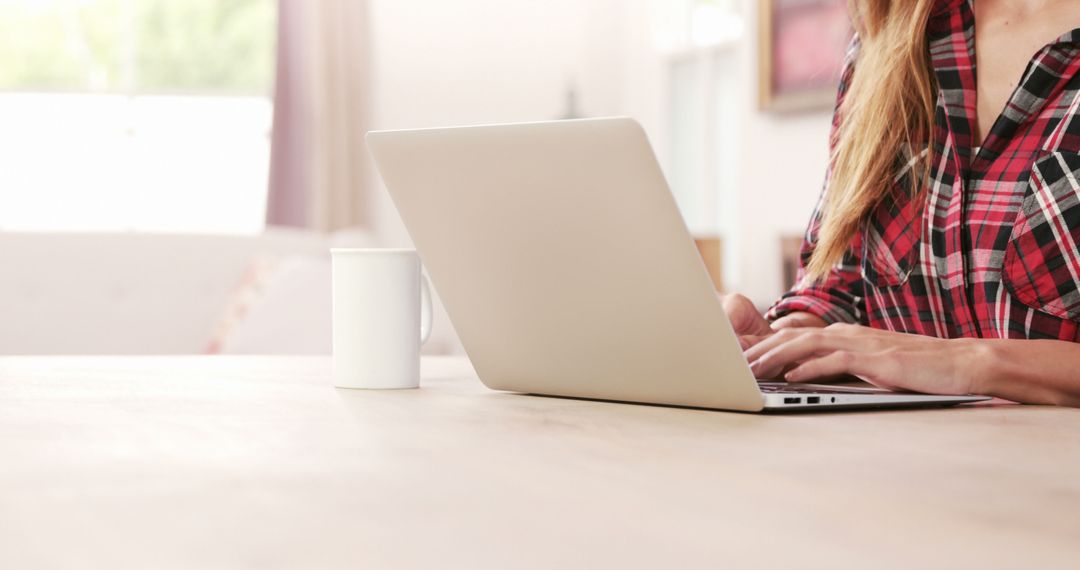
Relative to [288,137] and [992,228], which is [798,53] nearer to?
[288,137]

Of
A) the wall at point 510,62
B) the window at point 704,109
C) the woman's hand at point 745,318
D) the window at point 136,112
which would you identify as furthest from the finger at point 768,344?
the window at point 136,112

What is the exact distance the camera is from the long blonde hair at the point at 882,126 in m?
1.28

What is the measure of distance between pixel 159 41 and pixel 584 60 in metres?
1.91

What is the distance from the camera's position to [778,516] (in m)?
0.43

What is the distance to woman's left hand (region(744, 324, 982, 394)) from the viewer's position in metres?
0.88

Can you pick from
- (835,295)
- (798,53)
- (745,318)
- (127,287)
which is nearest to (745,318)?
(745,318)

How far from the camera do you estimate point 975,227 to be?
122 centimetres

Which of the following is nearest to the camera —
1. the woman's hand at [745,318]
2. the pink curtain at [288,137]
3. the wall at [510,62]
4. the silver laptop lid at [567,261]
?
the silver laptop lid at [567,261]

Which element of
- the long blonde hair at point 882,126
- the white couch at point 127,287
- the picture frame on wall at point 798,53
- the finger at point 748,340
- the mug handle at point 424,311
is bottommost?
the white couch at point 127,287

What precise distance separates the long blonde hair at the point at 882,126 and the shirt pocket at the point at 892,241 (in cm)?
2

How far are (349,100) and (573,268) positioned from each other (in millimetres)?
4673

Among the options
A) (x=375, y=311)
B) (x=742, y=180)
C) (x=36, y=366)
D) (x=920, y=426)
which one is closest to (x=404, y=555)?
(x=920, y=426)

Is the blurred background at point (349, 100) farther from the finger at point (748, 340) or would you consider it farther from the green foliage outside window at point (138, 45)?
the finger at point (748, 340)

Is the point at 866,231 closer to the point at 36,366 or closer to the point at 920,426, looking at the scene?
the point at 920,426
